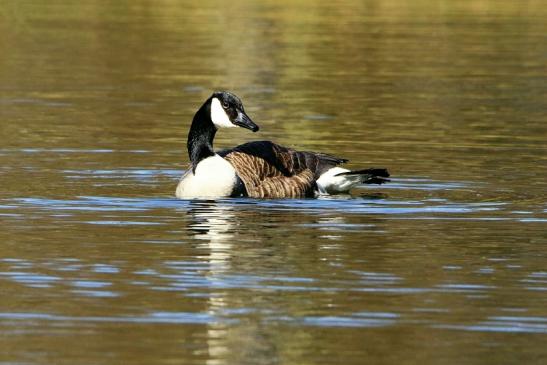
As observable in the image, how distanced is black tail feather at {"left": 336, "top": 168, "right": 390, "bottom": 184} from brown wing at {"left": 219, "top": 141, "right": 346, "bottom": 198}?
Answer: 443 millimetres

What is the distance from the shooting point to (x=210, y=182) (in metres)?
18.0

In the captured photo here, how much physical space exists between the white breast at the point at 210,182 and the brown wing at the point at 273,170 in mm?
238

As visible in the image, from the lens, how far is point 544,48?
145ft

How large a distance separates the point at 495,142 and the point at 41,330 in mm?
13843

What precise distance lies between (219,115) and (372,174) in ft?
6.65

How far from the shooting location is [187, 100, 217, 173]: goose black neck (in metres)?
18.5

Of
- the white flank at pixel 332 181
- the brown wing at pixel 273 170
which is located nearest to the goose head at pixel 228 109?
the brown wing at pixel 273 170

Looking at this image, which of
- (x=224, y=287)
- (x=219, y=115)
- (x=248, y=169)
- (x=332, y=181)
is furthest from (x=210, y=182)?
(x=224, y=287)

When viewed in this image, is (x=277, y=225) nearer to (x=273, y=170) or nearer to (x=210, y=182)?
(x=210, y=182)

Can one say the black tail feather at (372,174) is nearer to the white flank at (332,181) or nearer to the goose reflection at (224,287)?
the white flank at (332,181)

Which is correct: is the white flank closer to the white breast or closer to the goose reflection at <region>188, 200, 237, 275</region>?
the white breast

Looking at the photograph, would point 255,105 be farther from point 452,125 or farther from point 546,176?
point 546,176

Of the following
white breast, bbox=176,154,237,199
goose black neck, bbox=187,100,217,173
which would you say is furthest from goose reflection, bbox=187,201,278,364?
goose black neck, bbox=187,100,217,173

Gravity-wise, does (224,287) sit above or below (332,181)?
below
